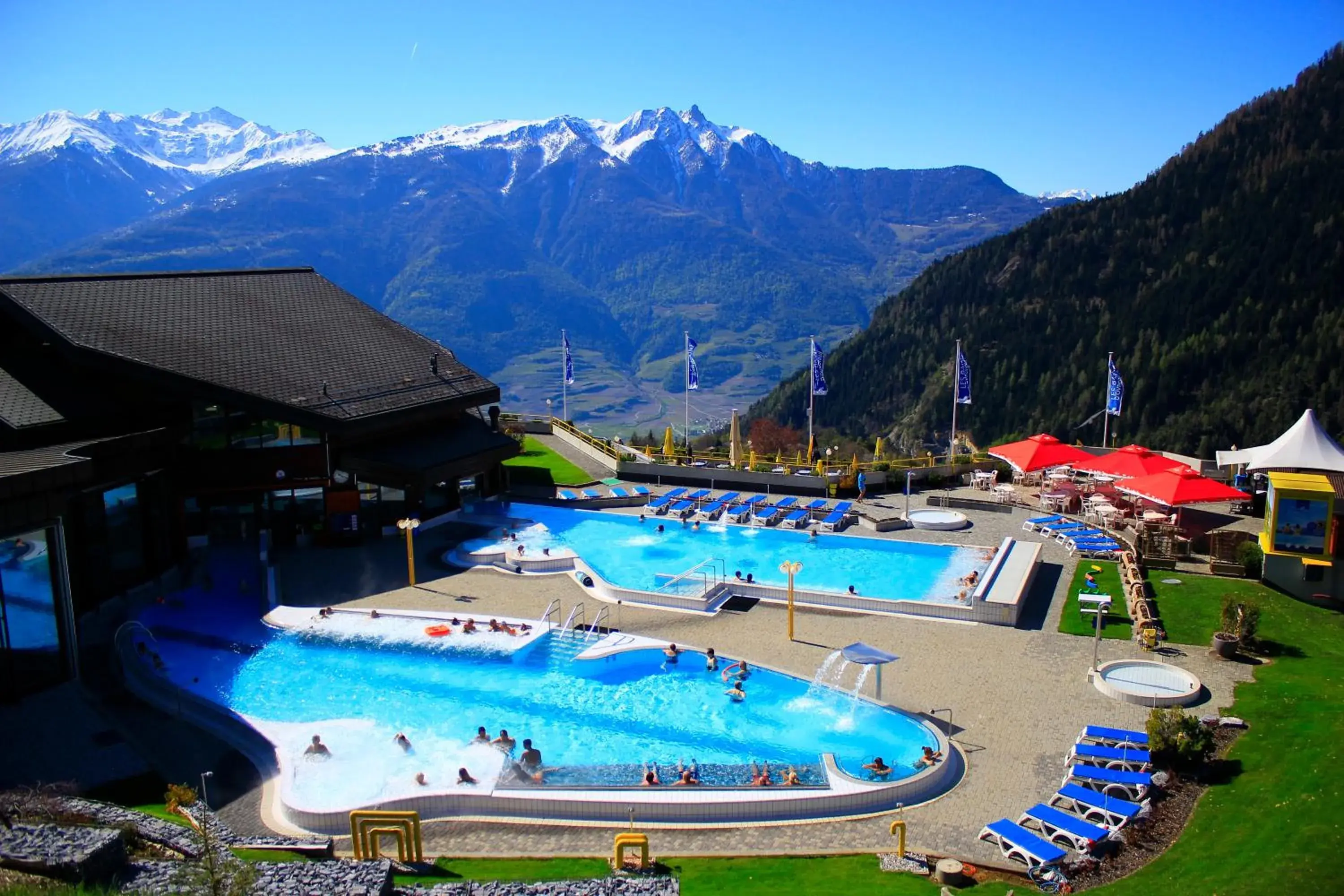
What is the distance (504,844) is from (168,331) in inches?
946

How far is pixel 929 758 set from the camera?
17688 mm

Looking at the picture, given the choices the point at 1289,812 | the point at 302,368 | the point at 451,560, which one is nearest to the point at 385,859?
the point at 1289,812

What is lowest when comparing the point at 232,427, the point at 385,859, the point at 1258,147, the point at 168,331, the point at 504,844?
the point at 504,844

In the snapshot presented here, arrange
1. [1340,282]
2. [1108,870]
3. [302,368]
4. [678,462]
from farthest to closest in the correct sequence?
[1340,282], [678,462], [302,368], [1108,870]

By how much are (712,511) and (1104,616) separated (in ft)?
52.4

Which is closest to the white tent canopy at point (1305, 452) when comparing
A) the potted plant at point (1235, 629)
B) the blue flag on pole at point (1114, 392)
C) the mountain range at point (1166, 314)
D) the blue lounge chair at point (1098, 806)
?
the potted plant at point (1235, 629)

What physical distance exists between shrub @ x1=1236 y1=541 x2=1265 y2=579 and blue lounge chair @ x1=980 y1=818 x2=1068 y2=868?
1688cm

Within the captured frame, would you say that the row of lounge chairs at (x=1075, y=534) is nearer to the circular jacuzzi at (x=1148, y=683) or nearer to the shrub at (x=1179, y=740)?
the circular jacuzzi at (x=1148, y=683)

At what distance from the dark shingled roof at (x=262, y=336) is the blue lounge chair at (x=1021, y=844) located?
79.3 ft

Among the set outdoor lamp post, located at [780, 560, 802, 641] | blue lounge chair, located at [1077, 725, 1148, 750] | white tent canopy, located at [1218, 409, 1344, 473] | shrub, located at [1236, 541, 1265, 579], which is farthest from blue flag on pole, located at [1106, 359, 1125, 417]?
blue lounge chair, located at [1077, 725, 1148, 750]

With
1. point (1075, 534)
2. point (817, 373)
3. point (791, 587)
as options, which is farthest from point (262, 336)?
point (1075, 534)

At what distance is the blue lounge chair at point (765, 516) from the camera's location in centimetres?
3562

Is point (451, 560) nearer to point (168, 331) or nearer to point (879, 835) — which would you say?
point (168, 331)

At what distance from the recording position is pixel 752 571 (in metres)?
30.5
